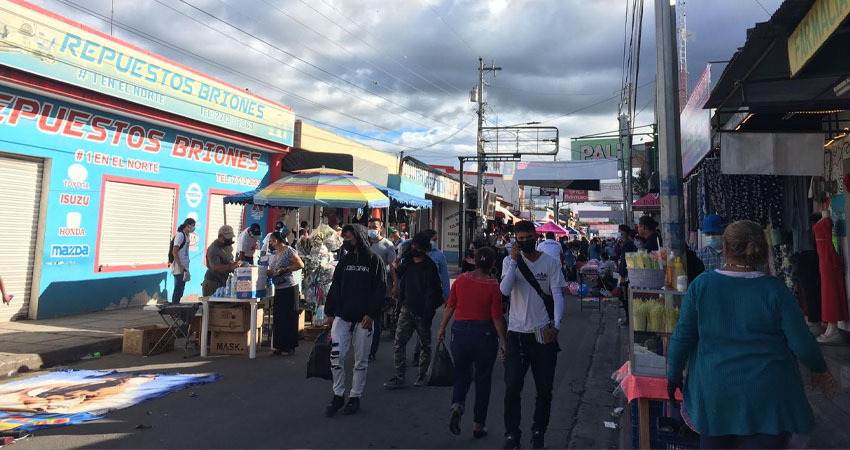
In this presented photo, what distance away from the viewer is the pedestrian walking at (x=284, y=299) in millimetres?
7945

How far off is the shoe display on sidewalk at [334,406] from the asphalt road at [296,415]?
0.07 metres

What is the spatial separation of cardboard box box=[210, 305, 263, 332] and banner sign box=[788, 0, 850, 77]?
7262mm

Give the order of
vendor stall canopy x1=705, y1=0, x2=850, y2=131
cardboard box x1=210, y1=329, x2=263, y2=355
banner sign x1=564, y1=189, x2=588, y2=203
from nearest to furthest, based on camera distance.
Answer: vendor stall canopy x1=705, y1=0, x2=850, y2=131 < cardboard box x1=210, y1=329, x2=263, y2=355 < banner sign x1=564, y1=189, x2=588, y2=203

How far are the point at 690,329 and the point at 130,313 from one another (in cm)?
1102

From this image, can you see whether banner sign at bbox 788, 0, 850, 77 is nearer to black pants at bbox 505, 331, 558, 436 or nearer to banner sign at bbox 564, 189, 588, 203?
black pants at bbox 505, 331, 558, 436

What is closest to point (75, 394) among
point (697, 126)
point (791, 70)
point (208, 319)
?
point (208, 319)

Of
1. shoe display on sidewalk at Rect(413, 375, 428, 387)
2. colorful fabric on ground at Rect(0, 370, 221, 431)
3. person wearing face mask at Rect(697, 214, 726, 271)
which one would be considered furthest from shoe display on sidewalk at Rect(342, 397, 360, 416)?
person wearing face mask at Rect(697, 214, 726, 271)

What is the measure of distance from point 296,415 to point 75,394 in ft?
8.45

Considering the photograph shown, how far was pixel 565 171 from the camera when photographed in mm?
29922

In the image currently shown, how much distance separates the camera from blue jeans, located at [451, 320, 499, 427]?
476 centimetres

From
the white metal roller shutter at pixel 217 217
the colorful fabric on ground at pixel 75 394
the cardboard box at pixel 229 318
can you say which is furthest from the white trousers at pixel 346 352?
the white metal roller shutter at pixel 217 217

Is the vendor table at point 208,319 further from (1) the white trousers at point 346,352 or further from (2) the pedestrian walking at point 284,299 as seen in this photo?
(1) the white trousers at point 346,352

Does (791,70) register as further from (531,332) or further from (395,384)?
(395,384)

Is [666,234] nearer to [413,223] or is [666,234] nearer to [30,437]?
[30,437]
